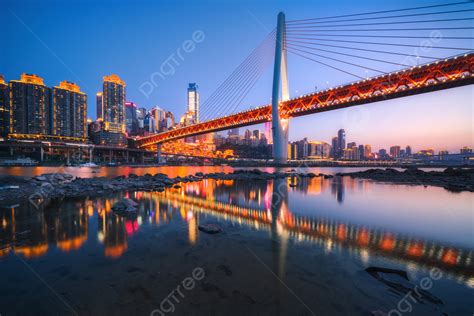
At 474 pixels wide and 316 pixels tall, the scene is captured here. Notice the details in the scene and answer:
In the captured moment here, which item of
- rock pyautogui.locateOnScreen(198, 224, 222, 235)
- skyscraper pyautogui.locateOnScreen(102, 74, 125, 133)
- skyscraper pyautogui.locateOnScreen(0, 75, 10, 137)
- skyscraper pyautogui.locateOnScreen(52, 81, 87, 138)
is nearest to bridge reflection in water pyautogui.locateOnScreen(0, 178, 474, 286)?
rock pyautogui.locateOnScreen(198, 224, 222, 235)

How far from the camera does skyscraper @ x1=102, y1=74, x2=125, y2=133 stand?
→ 163000mm

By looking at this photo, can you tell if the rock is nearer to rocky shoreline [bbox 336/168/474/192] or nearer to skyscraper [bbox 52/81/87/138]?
rocky shoreline [bbox 336/168/474/192]

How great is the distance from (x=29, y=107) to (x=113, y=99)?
68.1 metres

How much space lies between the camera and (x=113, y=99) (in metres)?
169

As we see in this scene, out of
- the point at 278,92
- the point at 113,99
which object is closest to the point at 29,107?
the point at 113,99

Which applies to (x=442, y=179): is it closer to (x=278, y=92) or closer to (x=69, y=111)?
(x=278, y=92)

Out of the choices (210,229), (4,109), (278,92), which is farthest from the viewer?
(4,109)

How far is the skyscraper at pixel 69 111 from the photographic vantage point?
11706 cm

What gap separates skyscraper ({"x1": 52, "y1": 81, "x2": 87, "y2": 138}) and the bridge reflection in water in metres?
141

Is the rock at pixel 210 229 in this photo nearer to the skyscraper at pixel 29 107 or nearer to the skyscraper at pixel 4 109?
the skyscraper at pixel 29 107

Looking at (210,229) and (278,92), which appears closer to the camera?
(210,229)

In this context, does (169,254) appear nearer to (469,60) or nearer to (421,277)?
(421,277)

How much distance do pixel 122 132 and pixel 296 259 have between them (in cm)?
15478

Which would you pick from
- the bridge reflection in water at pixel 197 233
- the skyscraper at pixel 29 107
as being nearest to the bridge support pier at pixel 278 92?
the bridge reflection in water at pixel 197 233
